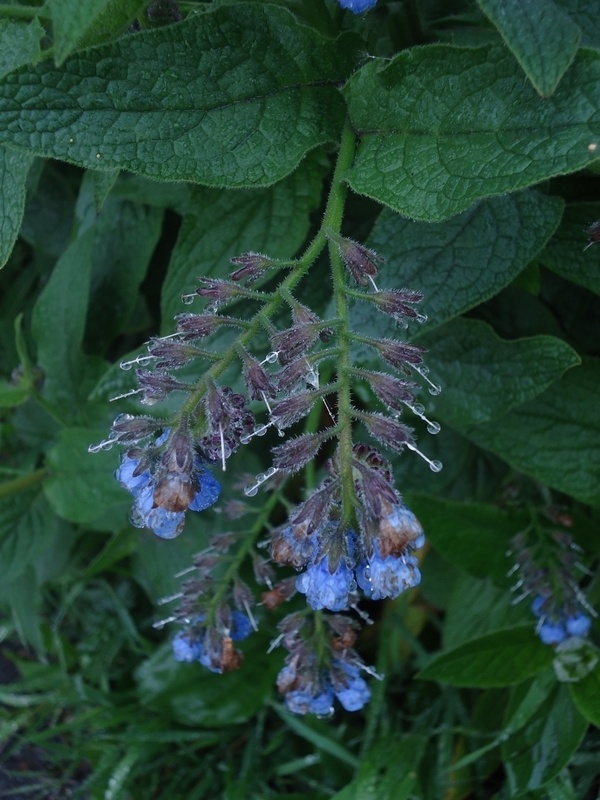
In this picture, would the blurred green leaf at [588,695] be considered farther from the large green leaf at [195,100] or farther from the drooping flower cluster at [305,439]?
the large green leaf at [195,100]

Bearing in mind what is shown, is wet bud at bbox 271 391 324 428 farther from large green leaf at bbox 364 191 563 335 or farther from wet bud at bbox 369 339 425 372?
large green leaf at bbox 364 191 563 335

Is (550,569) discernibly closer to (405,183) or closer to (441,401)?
(441,401)

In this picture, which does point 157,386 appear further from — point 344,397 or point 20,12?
point 20,12

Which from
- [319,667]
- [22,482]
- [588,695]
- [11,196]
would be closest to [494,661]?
[588,695]

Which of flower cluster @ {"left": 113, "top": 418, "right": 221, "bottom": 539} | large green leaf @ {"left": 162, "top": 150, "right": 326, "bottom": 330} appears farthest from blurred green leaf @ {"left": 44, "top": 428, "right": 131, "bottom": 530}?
flower cluster @ {"left": 113, "top": 418, "right": 221, "bottom": 539}

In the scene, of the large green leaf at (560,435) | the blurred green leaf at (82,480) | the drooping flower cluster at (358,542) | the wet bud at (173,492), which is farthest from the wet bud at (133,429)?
the large green leaf at (560,435)

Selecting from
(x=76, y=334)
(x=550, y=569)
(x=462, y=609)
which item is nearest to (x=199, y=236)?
(x=76, y=334)

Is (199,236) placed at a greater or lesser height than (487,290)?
greater

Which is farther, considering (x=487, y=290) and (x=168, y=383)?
(x=487, y=290)
